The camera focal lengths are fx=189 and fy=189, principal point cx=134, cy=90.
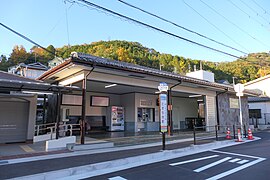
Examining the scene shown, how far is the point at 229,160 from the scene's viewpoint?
623cm

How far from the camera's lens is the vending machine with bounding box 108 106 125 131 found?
13.7 metres

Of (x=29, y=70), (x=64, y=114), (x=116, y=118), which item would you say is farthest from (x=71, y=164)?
(x=29, y=70)

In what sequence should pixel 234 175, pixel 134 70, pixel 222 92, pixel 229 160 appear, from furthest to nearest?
pixel 222 92, pixel 134 70, pixel 229 160, pixel 234 175

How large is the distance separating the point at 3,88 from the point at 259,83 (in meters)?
26.8

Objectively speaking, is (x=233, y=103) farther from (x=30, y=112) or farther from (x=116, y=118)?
(x=30, y=112)

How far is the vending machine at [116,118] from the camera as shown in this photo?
13705 mm

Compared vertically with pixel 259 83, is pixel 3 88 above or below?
below

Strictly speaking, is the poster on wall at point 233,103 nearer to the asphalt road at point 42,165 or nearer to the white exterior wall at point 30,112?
the asphalt road at point 42,165

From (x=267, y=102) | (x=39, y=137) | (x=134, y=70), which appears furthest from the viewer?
(x=267, y=102)

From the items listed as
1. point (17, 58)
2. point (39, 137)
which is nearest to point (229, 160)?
point (39, 137)

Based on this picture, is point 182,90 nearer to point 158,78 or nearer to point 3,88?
point 158,78

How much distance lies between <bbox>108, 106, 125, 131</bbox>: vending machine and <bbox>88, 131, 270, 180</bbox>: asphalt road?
7.79 metres

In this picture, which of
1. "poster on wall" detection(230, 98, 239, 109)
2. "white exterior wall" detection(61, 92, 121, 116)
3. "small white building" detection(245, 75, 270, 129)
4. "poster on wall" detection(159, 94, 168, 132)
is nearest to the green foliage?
"small white building" detection(245, 75, 270, 129)

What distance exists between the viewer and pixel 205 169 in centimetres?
523
